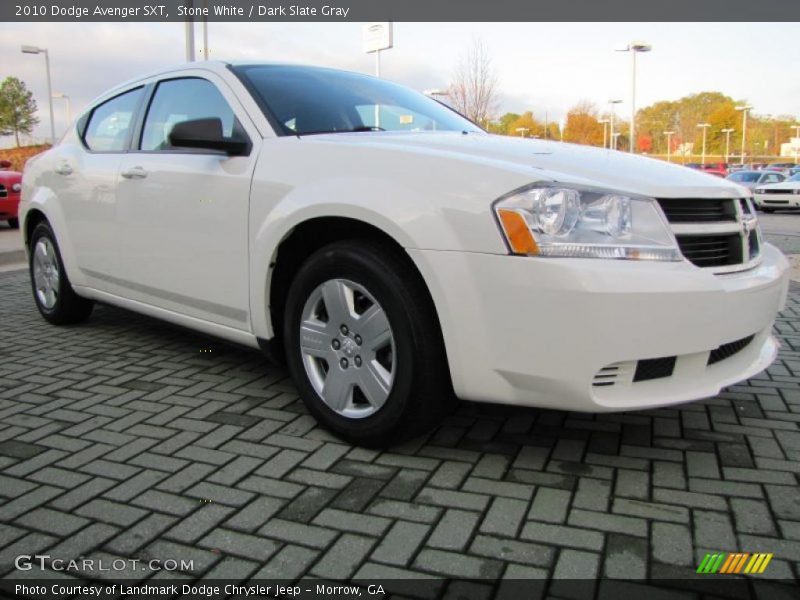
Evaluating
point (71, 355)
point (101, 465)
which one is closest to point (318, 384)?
point (101, 465)

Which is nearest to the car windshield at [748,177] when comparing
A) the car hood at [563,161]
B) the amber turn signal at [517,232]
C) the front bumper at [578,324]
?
the car hood at [563,161]

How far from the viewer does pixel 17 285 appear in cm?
720

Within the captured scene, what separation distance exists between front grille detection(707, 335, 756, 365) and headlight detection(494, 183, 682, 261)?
0.48m

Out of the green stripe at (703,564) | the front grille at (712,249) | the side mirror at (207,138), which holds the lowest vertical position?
the green stripe at (703,564)

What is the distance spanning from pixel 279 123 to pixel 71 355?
2221 mm

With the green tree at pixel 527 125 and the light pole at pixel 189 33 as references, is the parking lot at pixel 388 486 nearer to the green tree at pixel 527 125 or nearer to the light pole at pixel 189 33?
the light pole at pixel 189 33

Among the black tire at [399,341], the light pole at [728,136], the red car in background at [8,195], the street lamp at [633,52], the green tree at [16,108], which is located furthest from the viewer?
the light pole at [728,136]

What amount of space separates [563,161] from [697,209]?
0.52 meters

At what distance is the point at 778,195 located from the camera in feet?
71.1

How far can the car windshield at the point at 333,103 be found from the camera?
3.28 metres

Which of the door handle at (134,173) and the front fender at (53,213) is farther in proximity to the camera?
the front fender at (53,213)

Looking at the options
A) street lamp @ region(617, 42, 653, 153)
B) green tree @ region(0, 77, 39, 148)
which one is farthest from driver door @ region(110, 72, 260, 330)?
green tree @ region(0, 77, 39, 148)

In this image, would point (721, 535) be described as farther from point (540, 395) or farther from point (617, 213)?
point (617, 213)

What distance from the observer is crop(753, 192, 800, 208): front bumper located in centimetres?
2138
